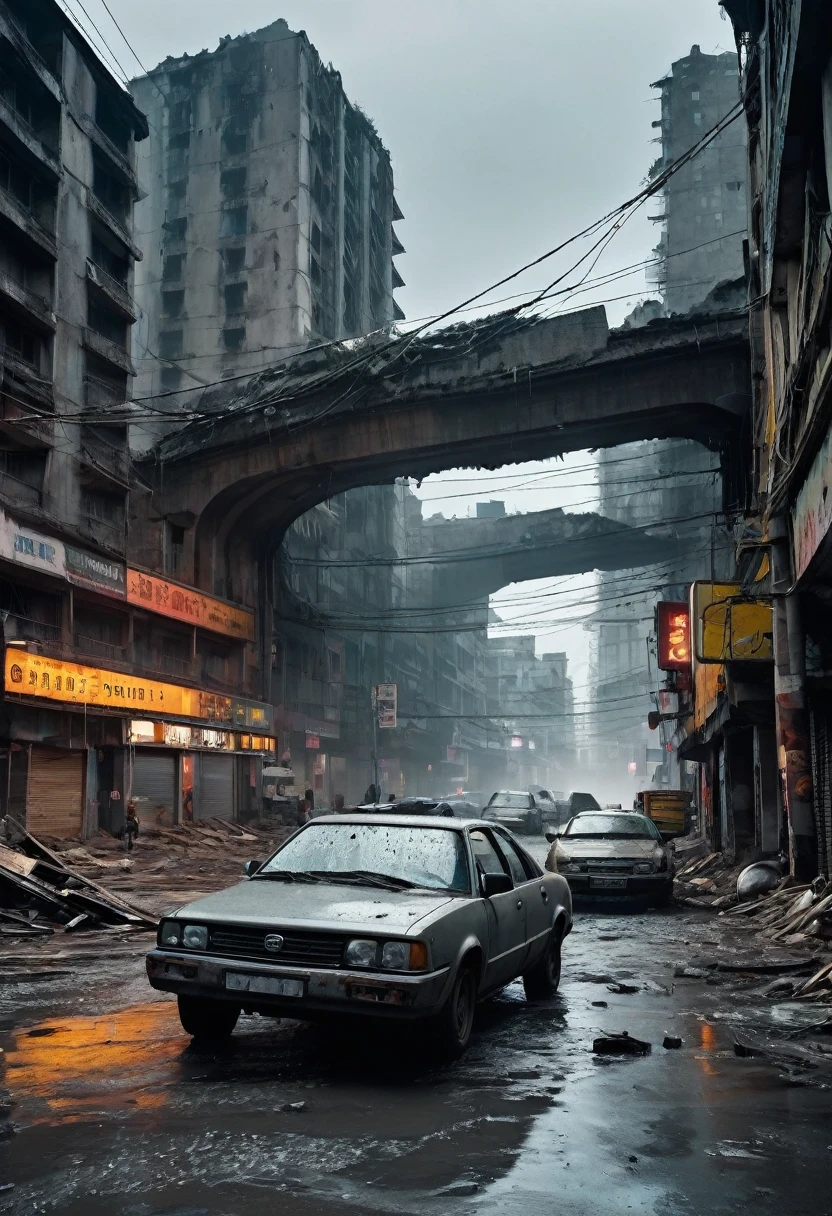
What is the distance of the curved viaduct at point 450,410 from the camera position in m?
31.3

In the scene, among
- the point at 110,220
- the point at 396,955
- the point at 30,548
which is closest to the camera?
the point at 396,955

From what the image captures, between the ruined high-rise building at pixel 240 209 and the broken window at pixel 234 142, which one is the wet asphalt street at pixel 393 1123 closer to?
the ruined high-rise building at pixel 240 209

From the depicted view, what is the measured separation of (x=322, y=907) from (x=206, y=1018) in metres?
1.01

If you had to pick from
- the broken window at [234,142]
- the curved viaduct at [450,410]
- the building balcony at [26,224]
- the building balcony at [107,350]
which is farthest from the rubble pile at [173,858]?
the broken window at [234,142]

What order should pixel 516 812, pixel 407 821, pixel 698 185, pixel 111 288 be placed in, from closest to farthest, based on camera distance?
pixel 407 821
pixel 111 288
pixel 516 812
pixel 698 185

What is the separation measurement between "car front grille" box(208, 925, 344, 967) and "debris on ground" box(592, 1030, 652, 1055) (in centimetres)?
193

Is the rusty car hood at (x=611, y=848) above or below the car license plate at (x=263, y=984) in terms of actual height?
below

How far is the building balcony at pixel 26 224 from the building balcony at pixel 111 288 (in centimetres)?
224

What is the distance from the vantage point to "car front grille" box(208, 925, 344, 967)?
19.5ft

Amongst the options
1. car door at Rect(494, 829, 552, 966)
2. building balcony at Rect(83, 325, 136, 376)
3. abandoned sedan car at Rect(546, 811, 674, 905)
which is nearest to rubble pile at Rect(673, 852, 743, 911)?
abandoned sedan car at Rect(546, 811, 674, 905)

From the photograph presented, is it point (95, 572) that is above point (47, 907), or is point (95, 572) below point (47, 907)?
above

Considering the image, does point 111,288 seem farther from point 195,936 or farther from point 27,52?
point 195,936

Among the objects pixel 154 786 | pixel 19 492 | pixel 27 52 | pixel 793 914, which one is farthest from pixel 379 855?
pixel 27 52

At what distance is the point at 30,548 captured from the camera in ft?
96.1
